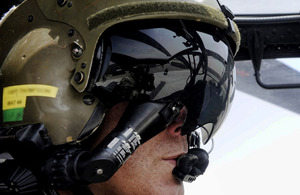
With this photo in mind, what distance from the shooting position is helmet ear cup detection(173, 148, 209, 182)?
1504mm

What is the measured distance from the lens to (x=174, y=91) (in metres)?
1.35

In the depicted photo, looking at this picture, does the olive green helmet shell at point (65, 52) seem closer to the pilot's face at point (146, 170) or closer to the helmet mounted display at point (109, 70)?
the helmet mounted display at point (109, 70)

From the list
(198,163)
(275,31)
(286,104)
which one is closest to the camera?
(198,163)

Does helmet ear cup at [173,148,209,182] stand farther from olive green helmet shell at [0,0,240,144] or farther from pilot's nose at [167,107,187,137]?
olive green helmet shell at [0,0,240,144]

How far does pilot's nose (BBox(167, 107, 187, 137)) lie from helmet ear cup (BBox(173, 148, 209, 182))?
0.32 ft

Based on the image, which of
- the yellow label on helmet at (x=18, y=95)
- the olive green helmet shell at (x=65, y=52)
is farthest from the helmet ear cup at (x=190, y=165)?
the yellow label on helmet at (x=18, y=95)

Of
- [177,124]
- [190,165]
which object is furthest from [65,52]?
[190,165]

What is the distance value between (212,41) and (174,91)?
216 mm

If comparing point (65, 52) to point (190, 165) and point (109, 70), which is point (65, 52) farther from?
point (190, 165)

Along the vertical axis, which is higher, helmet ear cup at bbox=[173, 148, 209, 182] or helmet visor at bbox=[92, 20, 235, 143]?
helmet visor at bbox=[92, 20, 235, 143]

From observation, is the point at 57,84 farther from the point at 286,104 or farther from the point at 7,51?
the point at 286,104

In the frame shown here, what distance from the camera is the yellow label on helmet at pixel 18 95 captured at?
1.34m

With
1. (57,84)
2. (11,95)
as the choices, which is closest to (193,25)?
(57,84)

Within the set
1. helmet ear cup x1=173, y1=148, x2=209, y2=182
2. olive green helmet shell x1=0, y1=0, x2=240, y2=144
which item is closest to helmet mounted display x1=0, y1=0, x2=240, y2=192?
olive green helmet shell x1=0, y1=0, x2=240, y2=144
